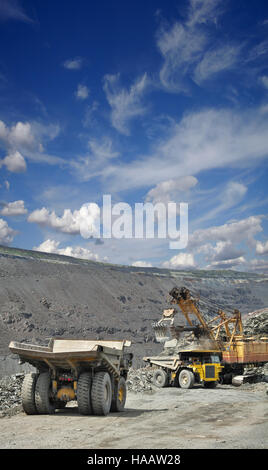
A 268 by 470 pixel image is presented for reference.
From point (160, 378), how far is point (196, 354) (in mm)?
2175

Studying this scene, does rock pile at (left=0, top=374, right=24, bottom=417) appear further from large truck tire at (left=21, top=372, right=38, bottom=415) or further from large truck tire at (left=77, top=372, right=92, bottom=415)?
large truck tire at (left=77, top=372, right=92, bottom=415)

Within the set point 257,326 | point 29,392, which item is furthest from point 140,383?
point 257,326

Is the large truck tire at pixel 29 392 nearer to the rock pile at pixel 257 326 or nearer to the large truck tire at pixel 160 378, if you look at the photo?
the large truck tire at pixel 160 378

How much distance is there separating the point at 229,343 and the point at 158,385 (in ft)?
16.5

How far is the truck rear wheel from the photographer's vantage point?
2070 cm

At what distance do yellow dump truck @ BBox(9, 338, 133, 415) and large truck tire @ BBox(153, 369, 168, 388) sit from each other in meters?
9.96

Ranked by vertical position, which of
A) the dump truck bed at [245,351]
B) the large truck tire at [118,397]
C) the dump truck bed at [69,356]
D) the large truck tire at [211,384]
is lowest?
the large truck tire at [211,384]

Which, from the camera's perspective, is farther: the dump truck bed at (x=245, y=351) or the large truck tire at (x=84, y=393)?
the dump truck bed at (x=245, y=351)

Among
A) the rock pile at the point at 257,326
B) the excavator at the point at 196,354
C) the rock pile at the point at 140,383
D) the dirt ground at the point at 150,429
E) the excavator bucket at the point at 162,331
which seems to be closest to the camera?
the dirt ground at the point at 150,429

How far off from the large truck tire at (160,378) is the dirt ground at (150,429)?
677 cm

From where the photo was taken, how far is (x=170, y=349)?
2353 cm

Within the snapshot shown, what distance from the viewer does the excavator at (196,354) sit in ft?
69.9

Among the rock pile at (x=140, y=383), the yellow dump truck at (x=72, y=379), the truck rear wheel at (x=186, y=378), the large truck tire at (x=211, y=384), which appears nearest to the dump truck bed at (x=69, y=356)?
the yellow dump truck at (x=72, y=379)
